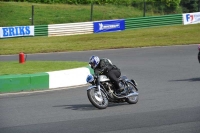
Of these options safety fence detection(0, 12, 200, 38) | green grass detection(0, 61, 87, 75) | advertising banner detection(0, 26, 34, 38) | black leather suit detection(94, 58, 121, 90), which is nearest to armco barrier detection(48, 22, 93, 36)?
safety fence detection(0, 12, 200, 38)

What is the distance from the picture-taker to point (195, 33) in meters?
33.7

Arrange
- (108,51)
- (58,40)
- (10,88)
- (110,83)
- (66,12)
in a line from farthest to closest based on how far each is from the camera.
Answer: (66,12)
(58,40)
(108,51)
(10,88)
(110,83)

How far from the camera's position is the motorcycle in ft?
38.5

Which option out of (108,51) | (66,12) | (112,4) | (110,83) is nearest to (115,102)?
(110,83)

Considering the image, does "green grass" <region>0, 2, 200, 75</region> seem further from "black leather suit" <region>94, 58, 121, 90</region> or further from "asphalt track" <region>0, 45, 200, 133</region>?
"black leather suit" <region>94, 58, 121, 90</region>

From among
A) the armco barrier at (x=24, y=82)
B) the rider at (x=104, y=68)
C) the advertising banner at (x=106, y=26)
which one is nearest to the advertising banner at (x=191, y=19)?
the advertising banner at (x=106, y=26)

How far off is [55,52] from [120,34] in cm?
841

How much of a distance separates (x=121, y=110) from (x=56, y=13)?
3155 cm

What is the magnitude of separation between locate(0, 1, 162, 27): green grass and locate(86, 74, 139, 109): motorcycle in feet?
89.4

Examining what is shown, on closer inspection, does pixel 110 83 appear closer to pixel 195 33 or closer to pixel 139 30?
pixel 195 33

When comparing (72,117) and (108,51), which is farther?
(108,51)

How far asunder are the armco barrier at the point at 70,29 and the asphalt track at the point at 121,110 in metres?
16.5

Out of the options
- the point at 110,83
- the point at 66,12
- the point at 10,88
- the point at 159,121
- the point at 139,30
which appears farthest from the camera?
the point at 66,12

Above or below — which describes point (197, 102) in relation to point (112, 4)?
below
